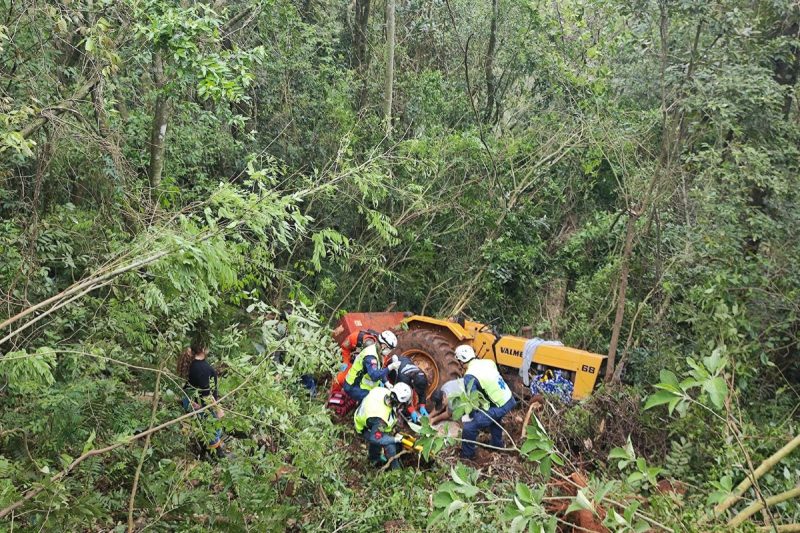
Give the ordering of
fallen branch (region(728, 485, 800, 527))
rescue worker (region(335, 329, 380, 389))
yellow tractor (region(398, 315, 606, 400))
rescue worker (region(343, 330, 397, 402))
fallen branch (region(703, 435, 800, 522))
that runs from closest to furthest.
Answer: fallen branch (region(728, 485, 800, 527)), fallen branch (region(703, 435, 800, 522)), rescue worker (region(343, 330, 397, 402)), yellow tractor (region(398, 315, 606, 400)), rescue worker (region(335, 329, 380, 389))

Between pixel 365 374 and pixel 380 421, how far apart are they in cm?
89

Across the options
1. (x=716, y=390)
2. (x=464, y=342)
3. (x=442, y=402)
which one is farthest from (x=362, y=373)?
(x=716, y=390)

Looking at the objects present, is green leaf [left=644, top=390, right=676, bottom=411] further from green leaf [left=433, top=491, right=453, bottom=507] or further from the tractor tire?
the tractor tire

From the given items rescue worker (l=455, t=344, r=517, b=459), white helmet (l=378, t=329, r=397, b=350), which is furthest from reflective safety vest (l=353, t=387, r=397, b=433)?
white helmet (l=378, t=329, r=397, b=350)

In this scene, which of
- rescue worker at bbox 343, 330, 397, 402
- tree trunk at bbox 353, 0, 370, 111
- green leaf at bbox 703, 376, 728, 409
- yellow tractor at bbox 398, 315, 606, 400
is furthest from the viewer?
tree trunk at bbox 353, 0, 370, 111

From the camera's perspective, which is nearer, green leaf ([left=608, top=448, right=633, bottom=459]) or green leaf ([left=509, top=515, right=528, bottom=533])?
green leaf ([left=509, top=515, right=528, bottom=533])

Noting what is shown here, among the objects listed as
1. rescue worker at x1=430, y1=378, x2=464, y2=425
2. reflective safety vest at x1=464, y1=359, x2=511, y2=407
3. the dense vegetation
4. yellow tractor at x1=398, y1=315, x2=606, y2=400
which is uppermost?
the dense vegetation

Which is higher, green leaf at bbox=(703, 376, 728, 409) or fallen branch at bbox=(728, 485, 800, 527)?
green leaf at bbox=(703, 376, 728, 409)

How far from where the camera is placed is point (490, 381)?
302 inches

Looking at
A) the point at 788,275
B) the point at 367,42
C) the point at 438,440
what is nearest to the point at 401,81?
the point at 367,42

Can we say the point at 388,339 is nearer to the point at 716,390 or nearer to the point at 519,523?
the point at 519,523

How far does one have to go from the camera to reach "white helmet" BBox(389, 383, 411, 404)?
24.8ft

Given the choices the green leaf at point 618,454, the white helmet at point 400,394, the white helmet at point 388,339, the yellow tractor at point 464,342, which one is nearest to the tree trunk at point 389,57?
the yellow tractor at point 464,342

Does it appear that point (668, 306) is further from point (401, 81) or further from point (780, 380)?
point (401, 81)
